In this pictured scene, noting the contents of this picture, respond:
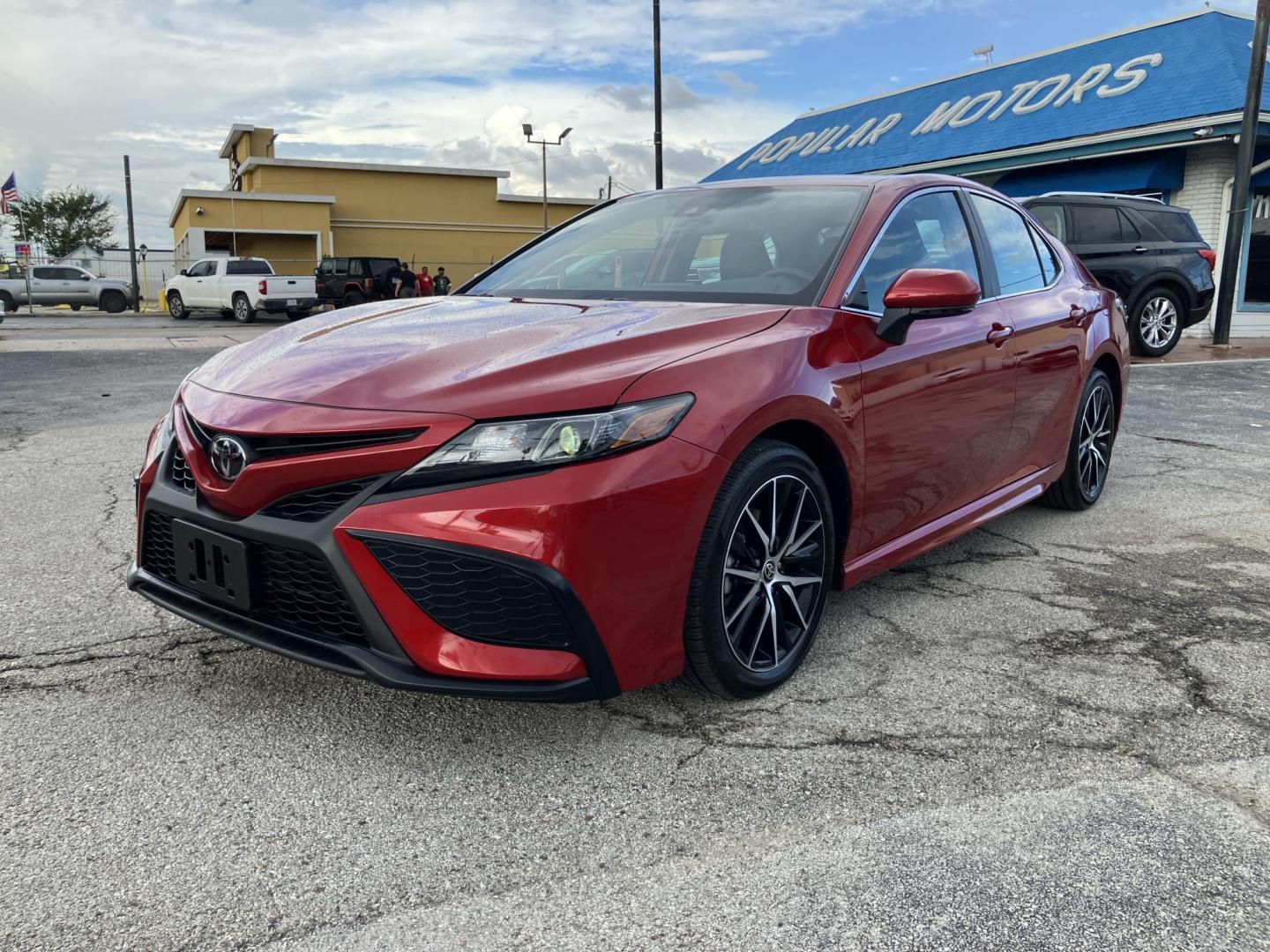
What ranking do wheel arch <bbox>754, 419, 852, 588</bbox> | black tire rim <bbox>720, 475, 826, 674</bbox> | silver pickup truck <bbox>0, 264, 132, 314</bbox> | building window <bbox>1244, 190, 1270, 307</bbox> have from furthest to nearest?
silver pickup truck <bbox>0, 264, 132, 314</bbox>
building window <bbox>1244, 190, 1270, 307</bbox>
wheel arch <bbox>754, 419, 852, 588</bbox>
black tire rim <bbox>720, 475, 826, 674</bbox>

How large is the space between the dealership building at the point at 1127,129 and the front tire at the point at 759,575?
47.7ft

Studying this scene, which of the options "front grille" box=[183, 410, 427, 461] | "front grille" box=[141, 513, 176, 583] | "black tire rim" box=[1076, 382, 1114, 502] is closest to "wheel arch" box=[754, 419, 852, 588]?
"front grille" box=[183, 410, 427, 461]

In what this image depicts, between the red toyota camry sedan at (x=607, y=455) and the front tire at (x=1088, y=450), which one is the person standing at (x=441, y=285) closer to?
→ the front tire at (x=1088, y=450)

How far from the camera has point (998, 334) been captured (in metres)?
3.93

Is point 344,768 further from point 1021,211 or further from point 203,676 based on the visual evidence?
point 1021,211

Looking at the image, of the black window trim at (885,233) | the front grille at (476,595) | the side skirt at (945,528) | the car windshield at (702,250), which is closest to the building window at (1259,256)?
the side skirt at (945,528)

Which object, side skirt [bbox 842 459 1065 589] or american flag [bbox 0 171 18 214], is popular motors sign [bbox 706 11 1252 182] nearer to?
side skirt [bbox 842 459 1065 589]

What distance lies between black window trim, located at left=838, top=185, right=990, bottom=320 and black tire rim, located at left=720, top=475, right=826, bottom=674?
652 mm

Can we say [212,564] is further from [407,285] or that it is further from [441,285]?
[441,285]

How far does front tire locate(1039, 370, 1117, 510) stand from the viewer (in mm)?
4973

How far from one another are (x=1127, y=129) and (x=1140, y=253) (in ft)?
16.1

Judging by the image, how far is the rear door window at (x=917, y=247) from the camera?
338cm

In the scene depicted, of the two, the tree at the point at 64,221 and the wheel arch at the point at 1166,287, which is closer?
the wheel arch at the point at 1166,287

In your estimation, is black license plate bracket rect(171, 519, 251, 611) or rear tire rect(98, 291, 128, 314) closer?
black license plate bracket rect(171, 519, 251, 611)
